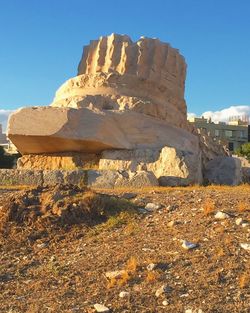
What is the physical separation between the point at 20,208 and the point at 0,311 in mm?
2355

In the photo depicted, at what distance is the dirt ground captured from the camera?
447 cm

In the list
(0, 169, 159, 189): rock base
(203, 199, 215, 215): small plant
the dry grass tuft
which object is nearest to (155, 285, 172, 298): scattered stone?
the dry grass tuft

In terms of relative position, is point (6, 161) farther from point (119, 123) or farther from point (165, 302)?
point (165, 302)

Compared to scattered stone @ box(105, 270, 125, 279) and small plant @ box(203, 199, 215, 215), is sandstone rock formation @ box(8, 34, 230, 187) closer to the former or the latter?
small plant @ box(203, 199, 215, 215)

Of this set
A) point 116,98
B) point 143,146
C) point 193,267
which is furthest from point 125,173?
point 193,267

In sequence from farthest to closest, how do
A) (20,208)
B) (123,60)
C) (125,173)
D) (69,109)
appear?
(123,60) < (69,109) < (125,173) < (20,208)

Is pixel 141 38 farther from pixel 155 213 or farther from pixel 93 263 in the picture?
pixel 93 263

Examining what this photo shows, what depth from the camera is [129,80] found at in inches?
602

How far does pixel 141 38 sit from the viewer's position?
53.9 feet

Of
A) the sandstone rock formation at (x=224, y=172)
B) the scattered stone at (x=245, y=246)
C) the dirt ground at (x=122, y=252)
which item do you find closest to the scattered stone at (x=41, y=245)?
the dirt ground at (x=122, y=252)

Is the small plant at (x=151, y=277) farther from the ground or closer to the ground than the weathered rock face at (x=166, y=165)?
closer to the ground

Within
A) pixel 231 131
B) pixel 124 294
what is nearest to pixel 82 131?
pixel 124 294

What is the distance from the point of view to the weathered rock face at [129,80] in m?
14.5

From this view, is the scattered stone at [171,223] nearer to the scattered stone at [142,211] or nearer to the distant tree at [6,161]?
the scattered stone at [142,211]
